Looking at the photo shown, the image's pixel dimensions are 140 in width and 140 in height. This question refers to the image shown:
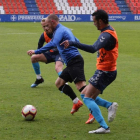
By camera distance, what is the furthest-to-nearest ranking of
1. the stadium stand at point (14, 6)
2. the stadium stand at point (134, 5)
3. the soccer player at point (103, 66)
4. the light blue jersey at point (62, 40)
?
the stadium stand at point (134, 5), the stadium stand at point (14, 6), the light blue jersey at point (62, 40), the soccer player at point (103, 66)

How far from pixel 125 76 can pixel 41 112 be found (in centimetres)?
529

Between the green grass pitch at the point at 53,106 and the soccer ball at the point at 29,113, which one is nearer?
the green grass pitch at the point at 53,106

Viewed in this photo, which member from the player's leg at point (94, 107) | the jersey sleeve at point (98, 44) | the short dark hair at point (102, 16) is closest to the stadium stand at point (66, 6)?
the player's leg at point (94, 107)

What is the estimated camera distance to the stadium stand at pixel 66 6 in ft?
160

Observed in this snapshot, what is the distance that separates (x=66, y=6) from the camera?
167 ft

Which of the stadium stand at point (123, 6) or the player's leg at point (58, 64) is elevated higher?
the player's leg at point (58, 64)

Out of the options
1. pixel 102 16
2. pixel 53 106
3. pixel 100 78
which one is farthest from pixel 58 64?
pixel 102 16

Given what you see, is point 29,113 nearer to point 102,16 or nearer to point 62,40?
point 62,40

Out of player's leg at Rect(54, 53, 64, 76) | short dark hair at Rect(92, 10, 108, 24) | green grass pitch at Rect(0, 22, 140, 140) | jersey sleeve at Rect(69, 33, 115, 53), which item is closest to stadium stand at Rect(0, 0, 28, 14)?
green grass pitch at Rect(0, 22, 140, 140)

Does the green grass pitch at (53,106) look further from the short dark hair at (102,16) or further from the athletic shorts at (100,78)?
the short dark hair at (102,16)

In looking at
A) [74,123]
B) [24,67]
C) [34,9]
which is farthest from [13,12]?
[74,123]

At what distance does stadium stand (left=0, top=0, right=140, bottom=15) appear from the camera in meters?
48.7

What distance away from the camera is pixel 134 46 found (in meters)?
21.8

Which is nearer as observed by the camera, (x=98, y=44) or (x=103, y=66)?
(x=98, y=44)
